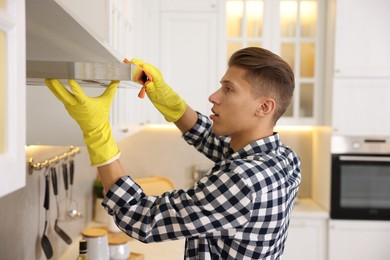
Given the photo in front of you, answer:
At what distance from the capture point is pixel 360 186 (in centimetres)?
314

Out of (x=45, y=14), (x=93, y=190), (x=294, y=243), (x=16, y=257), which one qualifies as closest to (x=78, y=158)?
(x=93, y=190)

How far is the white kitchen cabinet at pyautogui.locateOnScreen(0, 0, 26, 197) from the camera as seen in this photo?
0.61 m

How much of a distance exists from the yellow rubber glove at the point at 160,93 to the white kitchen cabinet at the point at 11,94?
1.85 ft

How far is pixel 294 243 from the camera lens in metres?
3.18

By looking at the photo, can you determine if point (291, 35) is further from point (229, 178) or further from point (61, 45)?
point (61, 45)

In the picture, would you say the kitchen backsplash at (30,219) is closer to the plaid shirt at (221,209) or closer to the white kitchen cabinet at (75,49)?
the white kitchen cabinet at (75,49)

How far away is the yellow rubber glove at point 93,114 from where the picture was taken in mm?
984

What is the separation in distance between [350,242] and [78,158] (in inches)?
70.4

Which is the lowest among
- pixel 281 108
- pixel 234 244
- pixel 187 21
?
pixel 234 244

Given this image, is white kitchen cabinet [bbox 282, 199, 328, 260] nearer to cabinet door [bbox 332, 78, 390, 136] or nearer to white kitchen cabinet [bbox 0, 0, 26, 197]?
cabinet door [bbox 332, 78, 390, 136]

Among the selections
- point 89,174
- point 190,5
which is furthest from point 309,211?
point 190,5

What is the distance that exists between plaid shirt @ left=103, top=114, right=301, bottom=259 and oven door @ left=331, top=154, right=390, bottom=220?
1985mm

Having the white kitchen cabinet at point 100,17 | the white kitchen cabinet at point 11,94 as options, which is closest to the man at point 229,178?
the white kitchen cabinet at point 100,17

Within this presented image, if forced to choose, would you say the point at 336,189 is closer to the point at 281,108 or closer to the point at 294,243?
the point at 294,243
